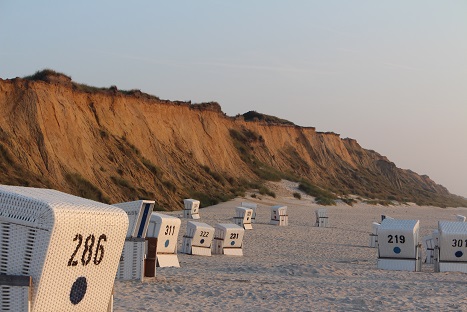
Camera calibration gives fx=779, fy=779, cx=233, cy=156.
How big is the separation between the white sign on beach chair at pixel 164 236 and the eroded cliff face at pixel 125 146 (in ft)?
67.4

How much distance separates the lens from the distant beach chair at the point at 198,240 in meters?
19.7

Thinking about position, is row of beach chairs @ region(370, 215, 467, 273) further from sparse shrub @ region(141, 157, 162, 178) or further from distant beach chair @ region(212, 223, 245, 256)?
sparse shrub @ region(141, 157, 162, 178)

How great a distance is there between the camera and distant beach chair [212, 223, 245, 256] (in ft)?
67.6

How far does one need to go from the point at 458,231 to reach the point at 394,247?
143 centimetres

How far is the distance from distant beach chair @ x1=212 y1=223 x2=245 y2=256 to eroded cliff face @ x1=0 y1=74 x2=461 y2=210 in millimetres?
17010

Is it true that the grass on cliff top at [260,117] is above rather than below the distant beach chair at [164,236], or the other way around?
above

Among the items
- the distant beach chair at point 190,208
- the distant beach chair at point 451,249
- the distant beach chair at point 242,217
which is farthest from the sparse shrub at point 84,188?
the distant beach chair at point 451,249

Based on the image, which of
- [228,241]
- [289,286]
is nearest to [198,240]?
[228,241]

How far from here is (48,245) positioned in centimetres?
617

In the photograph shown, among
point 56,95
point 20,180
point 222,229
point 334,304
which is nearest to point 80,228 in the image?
point 334,304

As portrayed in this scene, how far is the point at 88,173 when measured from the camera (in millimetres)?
42156

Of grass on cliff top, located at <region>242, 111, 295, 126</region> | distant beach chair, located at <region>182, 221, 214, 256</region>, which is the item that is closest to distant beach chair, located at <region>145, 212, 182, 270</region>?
distant beach chair, located at <region>182, 221, 214, 256</region>

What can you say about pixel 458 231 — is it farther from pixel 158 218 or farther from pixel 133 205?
pixel 133 205

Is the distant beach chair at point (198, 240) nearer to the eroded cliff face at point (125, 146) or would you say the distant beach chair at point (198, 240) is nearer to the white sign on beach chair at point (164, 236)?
the white sign on beach chair at point (164, 236)
